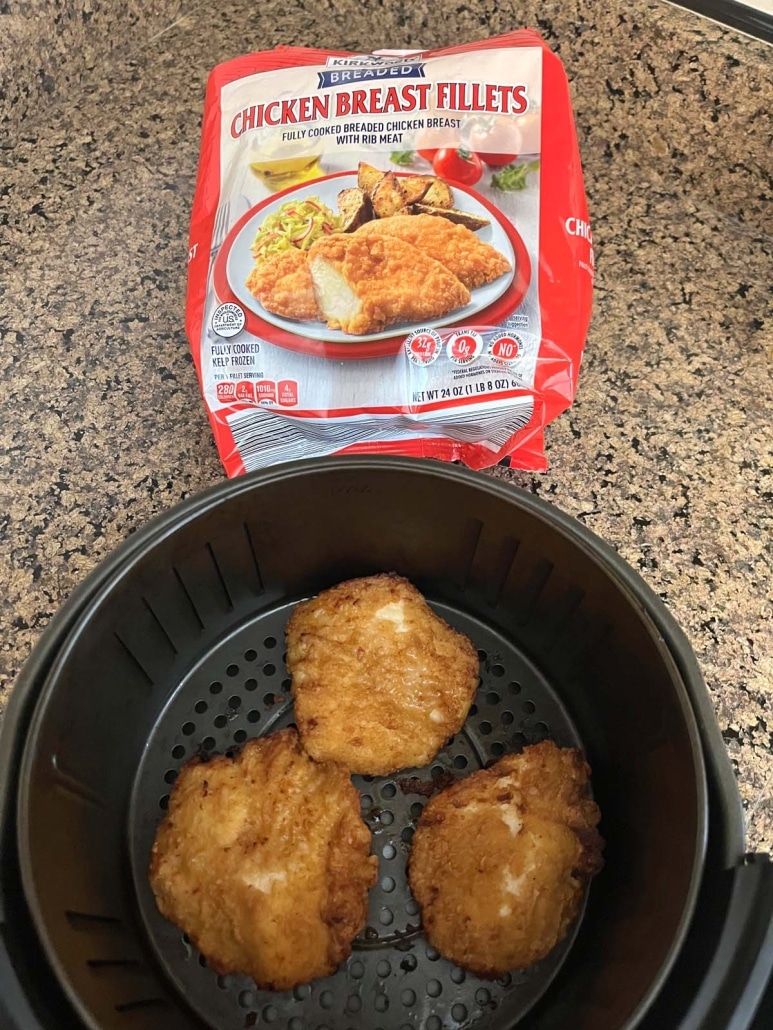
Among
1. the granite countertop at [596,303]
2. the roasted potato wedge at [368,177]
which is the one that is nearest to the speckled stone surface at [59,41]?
the granite countertop at [596,303]

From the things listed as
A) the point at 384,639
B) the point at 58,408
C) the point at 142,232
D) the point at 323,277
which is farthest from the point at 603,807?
the point at 142,232

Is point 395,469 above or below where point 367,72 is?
below

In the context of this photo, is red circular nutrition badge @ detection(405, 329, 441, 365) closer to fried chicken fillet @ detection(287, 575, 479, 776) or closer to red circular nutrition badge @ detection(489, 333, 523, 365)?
red circular nutrition badge @ detection(489, 333, 523, 365)

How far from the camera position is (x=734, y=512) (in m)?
0.78

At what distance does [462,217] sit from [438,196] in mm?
39

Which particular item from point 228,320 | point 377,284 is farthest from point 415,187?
point 228,320

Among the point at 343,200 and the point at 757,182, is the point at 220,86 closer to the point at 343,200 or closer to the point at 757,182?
the point at 343,200

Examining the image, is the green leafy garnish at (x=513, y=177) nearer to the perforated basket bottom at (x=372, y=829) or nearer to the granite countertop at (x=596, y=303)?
the granite countertop at (x=596, y=303)

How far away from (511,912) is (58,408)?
0.68 m

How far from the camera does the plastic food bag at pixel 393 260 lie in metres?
0.74

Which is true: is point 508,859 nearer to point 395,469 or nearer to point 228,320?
point 395,469

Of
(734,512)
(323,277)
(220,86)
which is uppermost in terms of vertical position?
(220,86)

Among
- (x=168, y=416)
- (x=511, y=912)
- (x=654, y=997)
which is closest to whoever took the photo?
(x=654, y=997)

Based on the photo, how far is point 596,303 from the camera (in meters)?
0.89
